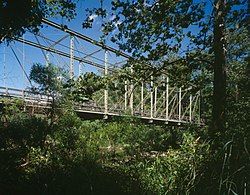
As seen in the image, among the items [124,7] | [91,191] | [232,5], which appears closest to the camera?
[232,5]

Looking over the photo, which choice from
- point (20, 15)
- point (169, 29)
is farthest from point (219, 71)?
point (20, 15)

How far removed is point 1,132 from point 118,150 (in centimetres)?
851

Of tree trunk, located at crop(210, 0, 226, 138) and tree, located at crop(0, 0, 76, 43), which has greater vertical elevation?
tree, located at crop(0, 0, 76, 43)

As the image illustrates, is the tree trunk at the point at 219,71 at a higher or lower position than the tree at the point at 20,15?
lower

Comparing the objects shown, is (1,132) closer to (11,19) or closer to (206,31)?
(11,19)

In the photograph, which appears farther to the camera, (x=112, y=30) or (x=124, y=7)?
(x=112, y=30)

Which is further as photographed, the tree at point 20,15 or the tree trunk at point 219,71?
the tree at point 20,15

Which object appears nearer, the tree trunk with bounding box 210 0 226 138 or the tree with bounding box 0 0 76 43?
the tree trunk with bounding box 210 0 226 138

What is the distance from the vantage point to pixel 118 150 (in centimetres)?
1730

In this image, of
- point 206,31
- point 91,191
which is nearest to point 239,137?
point 91,191

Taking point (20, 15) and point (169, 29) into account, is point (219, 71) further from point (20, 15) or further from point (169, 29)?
point (20, 15)

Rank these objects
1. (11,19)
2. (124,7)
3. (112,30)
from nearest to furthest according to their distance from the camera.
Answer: (124,7), (112,30), (11,19)

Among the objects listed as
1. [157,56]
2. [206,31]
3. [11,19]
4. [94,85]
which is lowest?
[94,85]

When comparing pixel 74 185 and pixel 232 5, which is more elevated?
pixel 232 5
